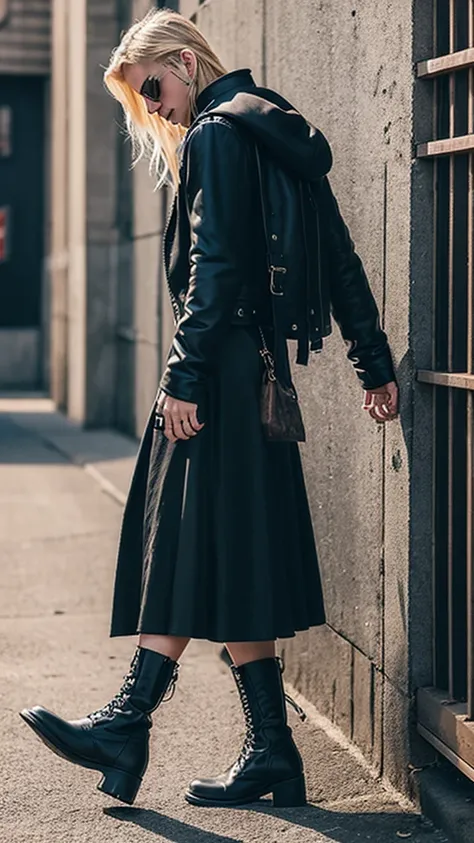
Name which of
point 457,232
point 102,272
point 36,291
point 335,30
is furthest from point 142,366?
point 36,291

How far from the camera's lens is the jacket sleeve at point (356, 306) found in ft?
12.4

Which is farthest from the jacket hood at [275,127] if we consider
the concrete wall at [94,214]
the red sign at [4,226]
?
the red sign at [4,226]

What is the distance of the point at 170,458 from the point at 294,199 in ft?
2.36

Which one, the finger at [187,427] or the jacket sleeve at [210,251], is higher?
the jacket sleeve at [210,251]

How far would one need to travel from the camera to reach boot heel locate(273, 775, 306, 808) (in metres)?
3.82

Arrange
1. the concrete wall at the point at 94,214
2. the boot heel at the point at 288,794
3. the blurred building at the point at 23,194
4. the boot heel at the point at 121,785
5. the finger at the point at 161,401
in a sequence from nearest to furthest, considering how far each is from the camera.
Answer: the finger at the point at 161,401, the boot heel at the point at 121,785, the boot heel at the point at 288,794, the concrete wall at the point at 94,214, the blurred building at the point at 23,194

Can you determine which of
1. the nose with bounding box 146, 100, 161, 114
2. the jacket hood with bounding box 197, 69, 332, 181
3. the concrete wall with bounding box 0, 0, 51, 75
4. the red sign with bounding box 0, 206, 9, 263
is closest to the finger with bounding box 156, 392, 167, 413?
the jacket hood with bounding box 197, 69, 332, 181

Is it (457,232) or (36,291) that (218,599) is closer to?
(457,232)

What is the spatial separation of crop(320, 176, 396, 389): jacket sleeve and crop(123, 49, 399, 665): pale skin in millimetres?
53

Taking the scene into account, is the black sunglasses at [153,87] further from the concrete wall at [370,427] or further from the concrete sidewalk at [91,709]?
the concrete sidewalk at [91,709]

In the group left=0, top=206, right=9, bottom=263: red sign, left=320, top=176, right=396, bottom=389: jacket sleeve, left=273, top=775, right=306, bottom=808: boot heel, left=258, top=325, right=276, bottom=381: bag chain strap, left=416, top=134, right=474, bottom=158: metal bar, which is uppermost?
left=0, top=206, right=9, bottom=263: red sign

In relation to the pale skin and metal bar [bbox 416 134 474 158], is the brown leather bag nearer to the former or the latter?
the pale skin

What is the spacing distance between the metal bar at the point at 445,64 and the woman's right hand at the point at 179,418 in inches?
38.7

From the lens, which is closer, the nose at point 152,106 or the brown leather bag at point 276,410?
the brown leather bag at point 276,410
